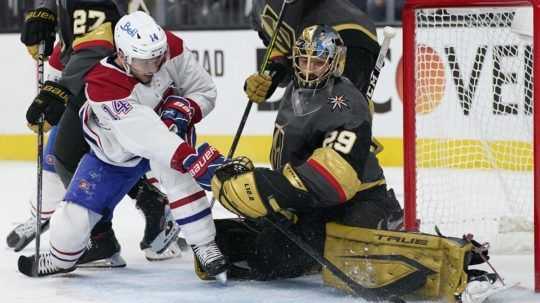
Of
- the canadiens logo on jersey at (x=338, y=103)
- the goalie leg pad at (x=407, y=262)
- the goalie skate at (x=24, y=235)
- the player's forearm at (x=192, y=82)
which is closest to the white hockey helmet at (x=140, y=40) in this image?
the player's forearm at (x=192, y=82)

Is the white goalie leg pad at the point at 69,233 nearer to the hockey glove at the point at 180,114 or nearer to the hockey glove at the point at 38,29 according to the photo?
the hockey glove at the point at 180,114

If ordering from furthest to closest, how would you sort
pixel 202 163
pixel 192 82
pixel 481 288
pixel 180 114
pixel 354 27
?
pixel 354 27 → pixel 192 82 → pixel 180 114 → pixel 202 163 → pixel 481 288

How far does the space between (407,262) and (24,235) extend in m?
Result: 1.58

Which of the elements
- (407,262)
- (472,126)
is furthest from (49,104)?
(472,126)

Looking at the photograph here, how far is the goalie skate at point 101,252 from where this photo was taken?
13.2ft

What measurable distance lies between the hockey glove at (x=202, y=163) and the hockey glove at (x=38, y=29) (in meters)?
1.11

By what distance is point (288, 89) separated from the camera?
3.71 metres

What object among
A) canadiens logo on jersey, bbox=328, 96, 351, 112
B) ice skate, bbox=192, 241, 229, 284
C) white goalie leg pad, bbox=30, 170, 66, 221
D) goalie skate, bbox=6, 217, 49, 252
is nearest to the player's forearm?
ice skate, bbox=192, 241, 229, 284

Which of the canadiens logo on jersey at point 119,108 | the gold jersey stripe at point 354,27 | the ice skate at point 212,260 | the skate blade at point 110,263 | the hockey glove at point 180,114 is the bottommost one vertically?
the skate blade at point 110,263

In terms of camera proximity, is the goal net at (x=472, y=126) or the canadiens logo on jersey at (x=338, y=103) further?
the goal net at (x=472, y=126)

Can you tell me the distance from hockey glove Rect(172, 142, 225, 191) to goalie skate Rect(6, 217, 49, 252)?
982 mm

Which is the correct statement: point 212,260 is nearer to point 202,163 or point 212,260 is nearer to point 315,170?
point 202,163

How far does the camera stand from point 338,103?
3.47 metres

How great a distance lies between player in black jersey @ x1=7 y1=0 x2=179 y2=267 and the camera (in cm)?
404
